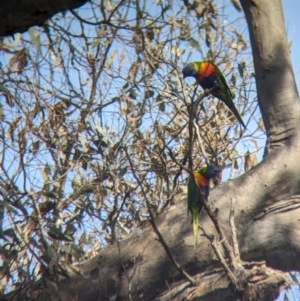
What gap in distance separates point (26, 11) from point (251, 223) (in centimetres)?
167

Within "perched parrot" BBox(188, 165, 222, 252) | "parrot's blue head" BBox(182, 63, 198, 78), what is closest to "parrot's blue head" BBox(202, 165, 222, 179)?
"perched parrot" BBox(188, 165, 222, 252)

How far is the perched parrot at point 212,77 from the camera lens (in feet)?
13.2

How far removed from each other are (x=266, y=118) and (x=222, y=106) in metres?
1.67

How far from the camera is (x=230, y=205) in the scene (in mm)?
2875

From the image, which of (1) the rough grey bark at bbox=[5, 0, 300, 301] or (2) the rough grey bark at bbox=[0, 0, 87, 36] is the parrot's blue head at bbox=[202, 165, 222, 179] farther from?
(2) the rough grey bark at bbox=[0, 0, 87, 36]

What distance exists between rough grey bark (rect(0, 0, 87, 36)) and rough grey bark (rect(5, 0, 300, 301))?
149 centimetres

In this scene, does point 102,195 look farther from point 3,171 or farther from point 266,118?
point 266,118

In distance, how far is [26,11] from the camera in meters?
1.64

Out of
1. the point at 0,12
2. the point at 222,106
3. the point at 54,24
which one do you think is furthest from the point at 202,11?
the point at 0,12

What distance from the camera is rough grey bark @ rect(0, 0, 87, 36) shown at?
1.62 m

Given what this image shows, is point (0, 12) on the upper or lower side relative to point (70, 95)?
lower

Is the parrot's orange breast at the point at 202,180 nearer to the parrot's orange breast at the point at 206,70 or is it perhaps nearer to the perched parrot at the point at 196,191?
the perched parrot at the point at 196,191

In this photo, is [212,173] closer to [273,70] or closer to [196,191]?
[273,70]

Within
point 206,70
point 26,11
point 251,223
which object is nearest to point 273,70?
point 251,223
